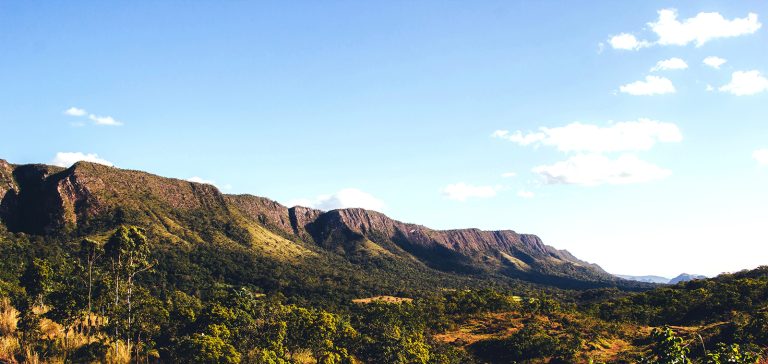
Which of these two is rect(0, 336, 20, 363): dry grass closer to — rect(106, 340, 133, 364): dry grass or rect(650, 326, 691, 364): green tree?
rect(106, 340, 133, 364): dry grass

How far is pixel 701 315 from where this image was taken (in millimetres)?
93312

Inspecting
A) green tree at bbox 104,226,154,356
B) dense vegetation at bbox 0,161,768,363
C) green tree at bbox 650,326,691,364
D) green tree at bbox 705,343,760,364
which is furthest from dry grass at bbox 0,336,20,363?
green tree at bbox 705,343,760,364

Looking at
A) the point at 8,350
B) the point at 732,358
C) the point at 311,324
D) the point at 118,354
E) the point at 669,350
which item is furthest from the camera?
the point at 311,324

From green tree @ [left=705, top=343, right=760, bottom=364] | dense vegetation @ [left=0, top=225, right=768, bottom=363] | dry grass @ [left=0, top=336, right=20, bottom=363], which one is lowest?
dense vegetation @ [left=0, top=225, right=768, bottom=363]

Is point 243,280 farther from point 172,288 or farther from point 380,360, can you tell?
point 380,360

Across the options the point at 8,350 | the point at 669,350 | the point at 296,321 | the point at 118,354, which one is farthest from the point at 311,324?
the point at 669,350

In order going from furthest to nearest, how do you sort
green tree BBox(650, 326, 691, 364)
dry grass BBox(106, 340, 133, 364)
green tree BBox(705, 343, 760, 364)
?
dry grass BBox(106, 340, 133, 364) → green tree BBox(650, 326, 691, 364) → green tree BBox(705, 343, 760, 364)

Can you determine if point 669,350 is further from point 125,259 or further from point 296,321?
point 296,321

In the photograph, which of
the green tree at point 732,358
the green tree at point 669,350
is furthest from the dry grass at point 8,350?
the green tree at point 732,358


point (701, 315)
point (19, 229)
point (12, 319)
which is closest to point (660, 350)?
point (12, 319)

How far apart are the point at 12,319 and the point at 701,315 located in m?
110

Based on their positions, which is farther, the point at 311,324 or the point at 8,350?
the point at 311,324

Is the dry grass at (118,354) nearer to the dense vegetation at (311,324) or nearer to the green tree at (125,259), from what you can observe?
the dense vegetation at (311,324)

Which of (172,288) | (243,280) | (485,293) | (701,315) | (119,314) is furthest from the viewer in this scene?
(243,280)
